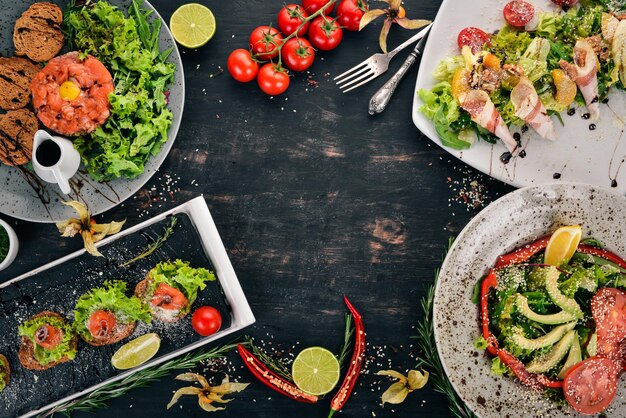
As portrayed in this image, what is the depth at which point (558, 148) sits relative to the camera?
9.94 feet

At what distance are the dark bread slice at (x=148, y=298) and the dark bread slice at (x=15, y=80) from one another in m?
1.15

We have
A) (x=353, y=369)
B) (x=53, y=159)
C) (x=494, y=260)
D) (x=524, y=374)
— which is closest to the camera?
(x=53, y=159)

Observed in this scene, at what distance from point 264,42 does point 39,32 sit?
1.15m

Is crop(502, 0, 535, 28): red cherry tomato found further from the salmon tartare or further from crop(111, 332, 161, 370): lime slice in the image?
crop(111, 332, 161, 370): lime slice

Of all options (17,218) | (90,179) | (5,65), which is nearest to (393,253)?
(90,179)

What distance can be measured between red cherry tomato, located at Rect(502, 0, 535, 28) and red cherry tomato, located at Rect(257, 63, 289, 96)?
4.00 feet

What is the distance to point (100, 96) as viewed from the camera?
2.80 metres

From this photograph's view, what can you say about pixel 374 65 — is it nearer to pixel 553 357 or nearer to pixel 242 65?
pixel 242 65

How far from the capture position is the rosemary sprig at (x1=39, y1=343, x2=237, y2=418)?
2994 mm

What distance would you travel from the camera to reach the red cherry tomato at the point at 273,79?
2.96 m

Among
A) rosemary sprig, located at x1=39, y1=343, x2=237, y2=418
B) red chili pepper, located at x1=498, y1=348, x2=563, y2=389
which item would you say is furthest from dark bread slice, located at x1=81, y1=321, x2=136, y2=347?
red chili pepper, located at x1=498, y1=348, x2=563, y2=389

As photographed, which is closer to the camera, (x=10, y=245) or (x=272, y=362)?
(x=10, y=245)

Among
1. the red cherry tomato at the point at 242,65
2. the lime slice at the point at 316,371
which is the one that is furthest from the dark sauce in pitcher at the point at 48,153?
the lime slice at the point at 316,371

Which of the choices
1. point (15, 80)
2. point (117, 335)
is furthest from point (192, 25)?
point (117, 335)
